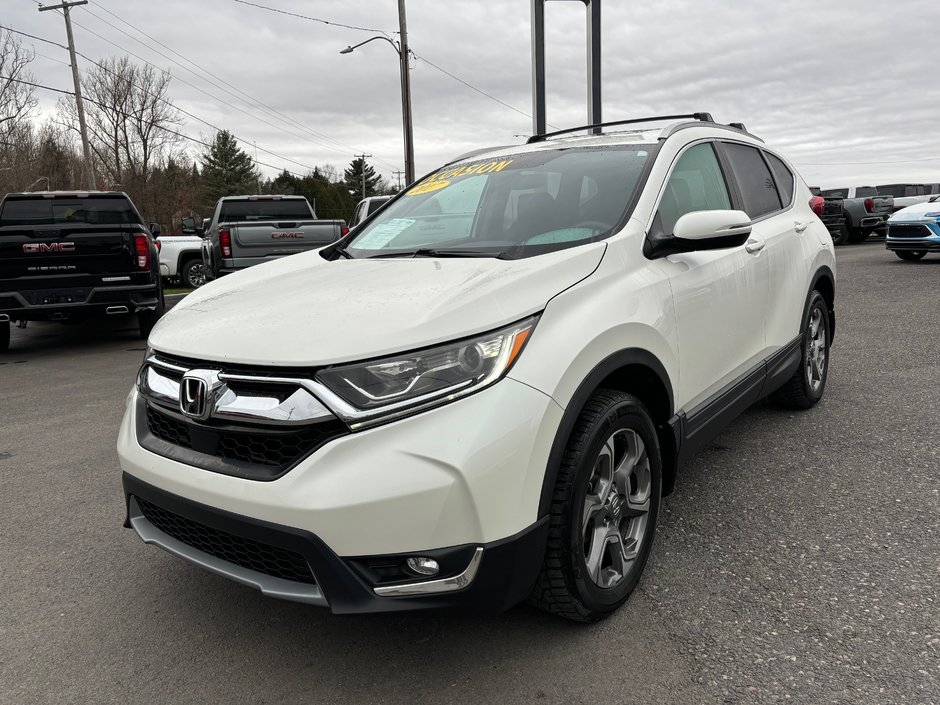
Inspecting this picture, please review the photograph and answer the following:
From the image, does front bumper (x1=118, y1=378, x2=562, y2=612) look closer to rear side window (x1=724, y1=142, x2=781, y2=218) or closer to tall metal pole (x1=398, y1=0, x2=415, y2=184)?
rear side window (x1=724, y1=142, x2=781, y2=218)

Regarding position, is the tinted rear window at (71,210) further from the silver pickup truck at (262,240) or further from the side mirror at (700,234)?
the side mirror at (700,234)

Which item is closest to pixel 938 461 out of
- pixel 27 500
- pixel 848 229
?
pixel 27 500

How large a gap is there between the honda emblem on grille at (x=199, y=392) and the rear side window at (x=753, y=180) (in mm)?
2896

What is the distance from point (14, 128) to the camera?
32625mm

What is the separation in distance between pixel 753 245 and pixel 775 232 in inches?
19.4

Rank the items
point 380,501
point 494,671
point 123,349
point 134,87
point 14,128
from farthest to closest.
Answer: point 134,87, point 14,128, point 123,349, point 494,671, point 380,501

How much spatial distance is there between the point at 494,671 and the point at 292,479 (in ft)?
3.01

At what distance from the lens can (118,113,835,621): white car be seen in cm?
197

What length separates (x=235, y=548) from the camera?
2.20 m

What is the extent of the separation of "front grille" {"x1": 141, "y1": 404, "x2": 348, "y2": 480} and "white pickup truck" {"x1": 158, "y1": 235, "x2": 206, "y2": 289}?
15.4 meters

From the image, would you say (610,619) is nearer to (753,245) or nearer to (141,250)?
(753,245)

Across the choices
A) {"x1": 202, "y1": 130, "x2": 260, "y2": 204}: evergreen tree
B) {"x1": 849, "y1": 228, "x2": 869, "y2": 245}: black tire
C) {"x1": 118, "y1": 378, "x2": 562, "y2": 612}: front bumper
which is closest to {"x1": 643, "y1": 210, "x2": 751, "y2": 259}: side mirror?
{"x1": 118, "y1": 378, "x2": 562, "y2": 612}: front bumper

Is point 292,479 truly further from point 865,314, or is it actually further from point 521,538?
point 865,314

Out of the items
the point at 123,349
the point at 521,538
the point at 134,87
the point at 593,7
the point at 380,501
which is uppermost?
the point at 134,87
